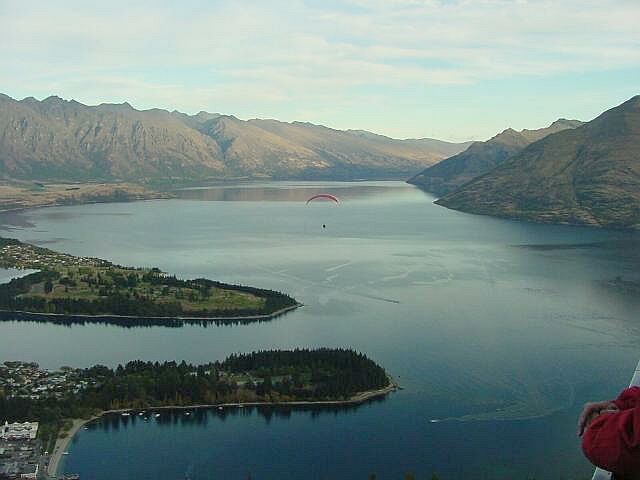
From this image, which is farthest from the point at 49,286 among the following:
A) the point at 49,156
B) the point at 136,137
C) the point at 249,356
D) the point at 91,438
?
the point at 136,137

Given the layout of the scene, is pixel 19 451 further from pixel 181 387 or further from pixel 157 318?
pixel 157 318

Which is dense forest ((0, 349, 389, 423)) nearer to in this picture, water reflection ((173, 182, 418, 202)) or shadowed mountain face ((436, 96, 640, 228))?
shadowed mountain face ((436, 96, 640, 228))

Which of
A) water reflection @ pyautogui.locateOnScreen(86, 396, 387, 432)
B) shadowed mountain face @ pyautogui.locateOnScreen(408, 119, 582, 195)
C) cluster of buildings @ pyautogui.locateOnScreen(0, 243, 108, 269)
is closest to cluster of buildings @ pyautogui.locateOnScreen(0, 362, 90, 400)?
water reflection @ pyautogui.locateOnScreen(86, 396, 387, 432)

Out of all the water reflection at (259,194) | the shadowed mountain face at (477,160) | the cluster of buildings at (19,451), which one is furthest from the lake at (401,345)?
the shadowed mountain face at (477,160)

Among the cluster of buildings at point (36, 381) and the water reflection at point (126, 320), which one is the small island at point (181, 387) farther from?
the water reflection at point (126, 320)

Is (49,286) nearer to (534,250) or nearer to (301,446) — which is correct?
(301,446)

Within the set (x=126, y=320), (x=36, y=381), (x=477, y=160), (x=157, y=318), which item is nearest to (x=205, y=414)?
(x=36, y=381)
